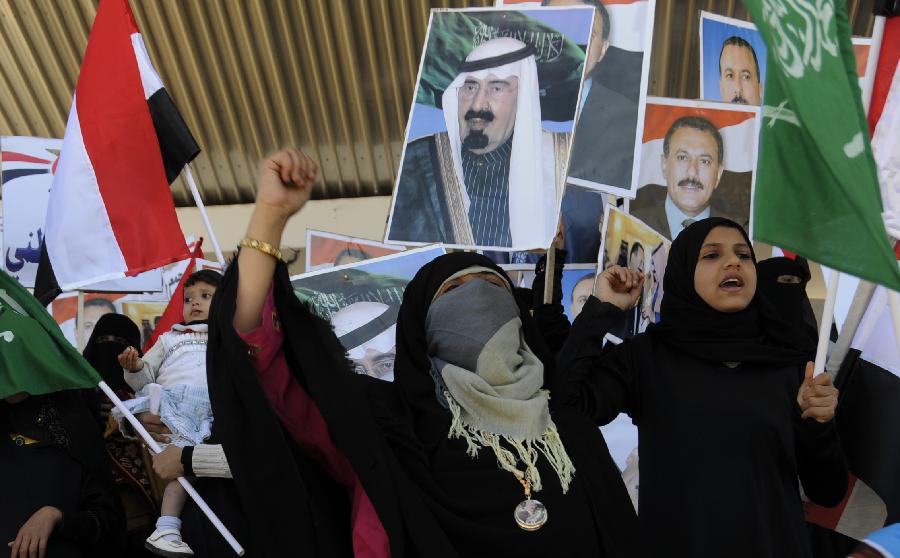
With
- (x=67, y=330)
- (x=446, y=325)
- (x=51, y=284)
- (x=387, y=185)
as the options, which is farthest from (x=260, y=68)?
(x=446, y=325)

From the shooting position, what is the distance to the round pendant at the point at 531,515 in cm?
233

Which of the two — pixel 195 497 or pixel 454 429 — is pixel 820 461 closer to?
pixel 454 429

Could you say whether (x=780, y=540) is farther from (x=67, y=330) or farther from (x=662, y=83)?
(x=662, y=83)

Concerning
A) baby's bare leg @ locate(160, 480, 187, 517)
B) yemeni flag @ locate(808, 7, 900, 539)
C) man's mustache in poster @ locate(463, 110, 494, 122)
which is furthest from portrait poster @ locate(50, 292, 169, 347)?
yemeni flag @ locate(808, 7, 900, 539)

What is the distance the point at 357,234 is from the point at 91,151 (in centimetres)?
330

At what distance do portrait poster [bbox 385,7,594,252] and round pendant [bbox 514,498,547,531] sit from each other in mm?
1247

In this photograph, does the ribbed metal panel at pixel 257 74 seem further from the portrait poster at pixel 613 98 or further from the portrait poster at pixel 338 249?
the portrait poster at pixel 613 98

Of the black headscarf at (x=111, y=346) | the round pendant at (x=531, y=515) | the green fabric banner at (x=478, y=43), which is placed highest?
the green fabric banner at (x=478, y=43)

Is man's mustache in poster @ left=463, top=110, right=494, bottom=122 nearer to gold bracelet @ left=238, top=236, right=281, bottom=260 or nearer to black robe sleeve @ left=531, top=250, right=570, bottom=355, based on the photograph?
black robe sleeve @ left=531, top=250, right=570, bottom=355

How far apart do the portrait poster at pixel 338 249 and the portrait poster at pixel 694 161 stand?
103cm

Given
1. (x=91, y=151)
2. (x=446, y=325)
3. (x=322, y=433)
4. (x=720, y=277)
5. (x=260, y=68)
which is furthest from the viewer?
(x=260, y=68)

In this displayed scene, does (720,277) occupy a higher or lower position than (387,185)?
higher

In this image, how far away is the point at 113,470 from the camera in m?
3.49

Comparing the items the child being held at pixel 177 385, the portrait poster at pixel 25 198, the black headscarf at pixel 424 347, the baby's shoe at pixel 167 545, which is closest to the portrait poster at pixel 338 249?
the child being held at pixel 177 385
